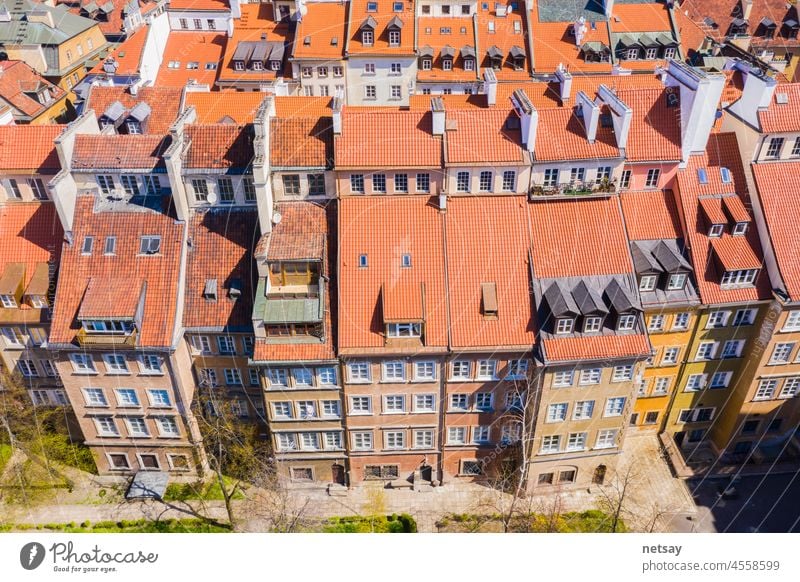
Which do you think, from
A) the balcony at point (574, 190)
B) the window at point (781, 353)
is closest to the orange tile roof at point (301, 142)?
the balcony at point (574, 190)

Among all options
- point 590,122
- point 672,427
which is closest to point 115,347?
point 590,122

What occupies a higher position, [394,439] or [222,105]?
[222,105]

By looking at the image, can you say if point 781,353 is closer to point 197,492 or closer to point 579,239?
point 579,239

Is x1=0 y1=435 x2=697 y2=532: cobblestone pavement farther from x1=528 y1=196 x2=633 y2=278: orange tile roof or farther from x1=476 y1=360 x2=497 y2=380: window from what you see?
x1=528 y1=196 x2=633 y2=278: orange tile roof

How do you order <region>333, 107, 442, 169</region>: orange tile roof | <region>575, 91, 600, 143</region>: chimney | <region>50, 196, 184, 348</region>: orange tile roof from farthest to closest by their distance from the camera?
1. <region>575, 91, 600, 143</region>: chimney
2. <region>333, 107, 442, 169</region>: orange tile roof
3. <region>50, 196, 184, 348</region>: orange tile roof

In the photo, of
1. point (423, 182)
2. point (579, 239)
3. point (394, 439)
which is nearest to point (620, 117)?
point (579, 239)

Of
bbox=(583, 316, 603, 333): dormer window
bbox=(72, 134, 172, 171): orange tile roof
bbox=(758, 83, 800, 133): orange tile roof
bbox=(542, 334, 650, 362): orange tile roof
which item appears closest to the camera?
bbox=(542, 334, 650, 362): orange tile roof

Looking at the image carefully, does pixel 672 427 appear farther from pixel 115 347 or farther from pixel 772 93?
pixel 115 347

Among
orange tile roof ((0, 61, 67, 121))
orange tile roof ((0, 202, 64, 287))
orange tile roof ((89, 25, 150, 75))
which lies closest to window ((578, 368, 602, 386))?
orange tile roof ((0, 202, 64, 287))
